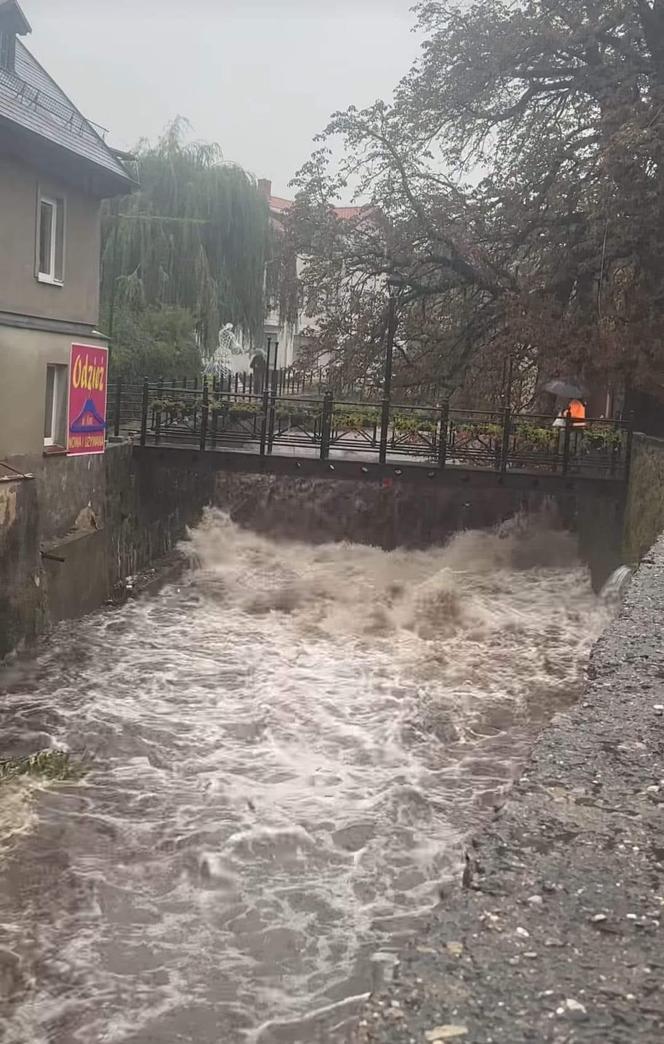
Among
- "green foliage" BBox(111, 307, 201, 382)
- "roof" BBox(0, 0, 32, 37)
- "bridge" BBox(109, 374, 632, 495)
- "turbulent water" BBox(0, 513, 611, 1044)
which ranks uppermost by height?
"roof" BBox(0, 0, 32, 37)

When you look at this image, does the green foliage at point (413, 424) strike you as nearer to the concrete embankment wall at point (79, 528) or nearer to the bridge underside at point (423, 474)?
the bridge underside at point (423, 474)

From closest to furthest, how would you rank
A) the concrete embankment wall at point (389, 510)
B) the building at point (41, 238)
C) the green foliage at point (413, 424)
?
the building at point (41, 238)
the green foliage at point (413, 424)
the concrete embankment wall at point (389, 510)

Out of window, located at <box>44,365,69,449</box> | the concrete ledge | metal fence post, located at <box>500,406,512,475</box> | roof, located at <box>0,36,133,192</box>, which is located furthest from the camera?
metal fence post, located at <box>500,406,512,475</box>

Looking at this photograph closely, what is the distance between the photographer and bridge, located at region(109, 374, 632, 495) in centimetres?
1894

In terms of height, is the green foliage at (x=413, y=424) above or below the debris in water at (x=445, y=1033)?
above

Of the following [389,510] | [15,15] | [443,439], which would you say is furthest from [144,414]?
[15,15]

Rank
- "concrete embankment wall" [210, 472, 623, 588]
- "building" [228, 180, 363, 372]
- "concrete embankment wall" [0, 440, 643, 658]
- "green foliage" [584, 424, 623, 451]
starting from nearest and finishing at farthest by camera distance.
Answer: "concrete embankment wall" [0, 440, 643, 658] → "green foliage" [584, 424, 623, 451] → "concrete embankment wall" [210, 472, 623, 588] → "building" [228, 180, 363, 372]

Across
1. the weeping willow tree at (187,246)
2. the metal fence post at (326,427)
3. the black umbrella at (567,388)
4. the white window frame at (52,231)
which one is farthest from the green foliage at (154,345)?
the black umbrella at (567,388)

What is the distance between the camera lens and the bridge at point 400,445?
1894 centimetres

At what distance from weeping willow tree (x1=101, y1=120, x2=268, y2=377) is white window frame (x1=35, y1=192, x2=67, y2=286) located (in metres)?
10.3

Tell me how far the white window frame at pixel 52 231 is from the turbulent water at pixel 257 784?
5.48m

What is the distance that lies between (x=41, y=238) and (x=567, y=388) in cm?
1032

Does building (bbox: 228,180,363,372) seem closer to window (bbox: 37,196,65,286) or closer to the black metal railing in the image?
the black metal railing

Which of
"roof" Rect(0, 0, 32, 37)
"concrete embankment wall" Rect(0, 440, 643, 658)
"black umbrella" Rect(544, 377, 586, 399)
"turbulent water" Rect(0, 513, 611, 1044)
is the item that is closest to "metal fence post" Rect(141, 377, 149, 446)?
"concrete embankment wall" Rect(0, 440, 643, 658)
